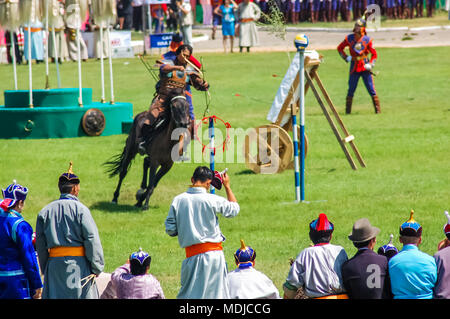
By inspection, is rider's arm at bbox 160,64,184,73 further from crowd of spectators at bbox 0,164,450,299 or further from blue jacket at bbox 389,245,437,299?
blue jacket at bbox 389,245,437,299

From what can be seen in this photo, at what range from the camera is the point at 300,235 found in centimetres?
1411

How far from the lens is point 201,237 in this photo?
31.2ft

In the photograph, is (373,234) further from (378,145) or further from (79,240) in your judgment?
(378,145)

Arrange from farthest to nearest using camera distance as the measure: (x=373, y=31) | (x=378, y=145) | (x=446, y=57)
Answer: (x=373, y=31)
(x=446, y=57)
(x=378, y=145)

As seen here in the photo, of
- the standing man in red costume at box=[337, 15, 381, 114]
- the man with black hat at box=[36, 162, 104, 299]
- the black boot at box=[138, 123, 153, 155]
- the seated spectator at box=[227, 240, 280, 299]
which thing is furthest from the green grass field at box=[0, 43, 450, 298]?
the seated spectator at box=[227, 240, 280, 299]

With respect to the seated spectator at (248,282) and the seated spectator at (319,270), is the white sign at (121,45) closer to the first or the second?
the seated spectator at (248,282)

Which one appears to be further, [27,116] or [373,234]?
[27,116]

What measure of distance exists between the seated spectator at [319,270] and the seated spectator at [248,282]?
0.67 feet

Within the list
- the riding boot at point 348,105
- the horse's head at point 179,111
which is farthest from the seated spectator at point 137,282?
the riding boot at point 348,105

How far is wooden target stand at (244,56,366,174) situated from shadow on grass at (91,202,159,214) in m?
2.78

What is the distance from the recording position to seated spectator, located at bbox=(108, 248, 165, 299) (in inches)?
360

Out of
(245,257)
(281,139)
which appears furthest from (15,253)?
(281,139)
